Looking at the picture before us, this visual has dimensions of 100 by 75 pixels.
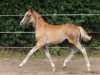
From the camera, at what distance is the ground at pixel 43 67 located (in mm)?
10609

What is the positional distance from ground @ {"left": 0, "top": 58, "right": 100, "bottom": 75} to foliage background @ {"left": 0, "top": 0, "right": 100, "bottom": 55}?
4.44 feet

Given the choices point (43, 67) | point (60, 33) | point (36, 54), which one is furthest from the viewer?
point (36, 54)

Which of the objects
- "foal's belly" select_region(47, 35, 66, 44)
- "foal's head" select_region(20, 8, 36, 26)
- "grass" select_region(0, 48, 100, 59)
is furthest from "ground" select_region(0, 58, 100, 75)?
"foal's head" select_region(20, 8, 36, 26)

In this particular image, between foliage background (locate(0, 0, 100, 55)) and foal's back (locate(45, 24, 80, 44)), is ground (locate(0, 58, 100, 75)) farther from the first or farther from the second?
foliage background (locate(0, 0, 100, 55))

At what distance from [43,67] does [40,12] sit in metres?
2.96

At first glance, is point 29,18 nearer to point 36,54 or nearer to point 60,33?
point 60,33

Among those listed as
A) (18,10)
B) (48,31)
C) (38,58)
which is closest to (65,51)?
(38,58)

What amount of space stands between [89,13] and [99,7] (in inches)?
16.8

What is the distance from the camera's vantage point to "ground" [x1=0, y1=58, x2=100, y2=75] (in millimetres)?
10609

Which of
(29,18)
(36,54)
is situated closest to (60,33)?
(29,18)

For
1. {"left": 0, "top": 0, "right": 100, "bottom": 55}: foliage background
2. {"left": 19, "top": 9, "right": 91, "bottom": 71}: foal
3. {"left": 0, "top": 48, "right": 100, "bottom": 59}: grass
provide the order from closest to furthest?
{"left": 19, "top": 9, "right": 91, "bottom": 71}: foal, {"left": 0, "top": 48, "right": 100, "bottom": 59}: grass, {"left": 0, "top": 0, "right": 100, "bottom": 55}: foliage background

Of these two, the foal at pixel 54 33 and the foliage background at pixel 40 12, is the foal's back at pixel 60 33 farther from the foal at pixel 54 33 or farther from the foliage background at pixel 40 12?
the foliage background at pixel 40 12

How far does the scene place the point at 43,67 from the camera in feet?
38.1

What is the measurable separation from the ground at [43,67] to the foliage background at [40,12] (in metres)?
1.35
